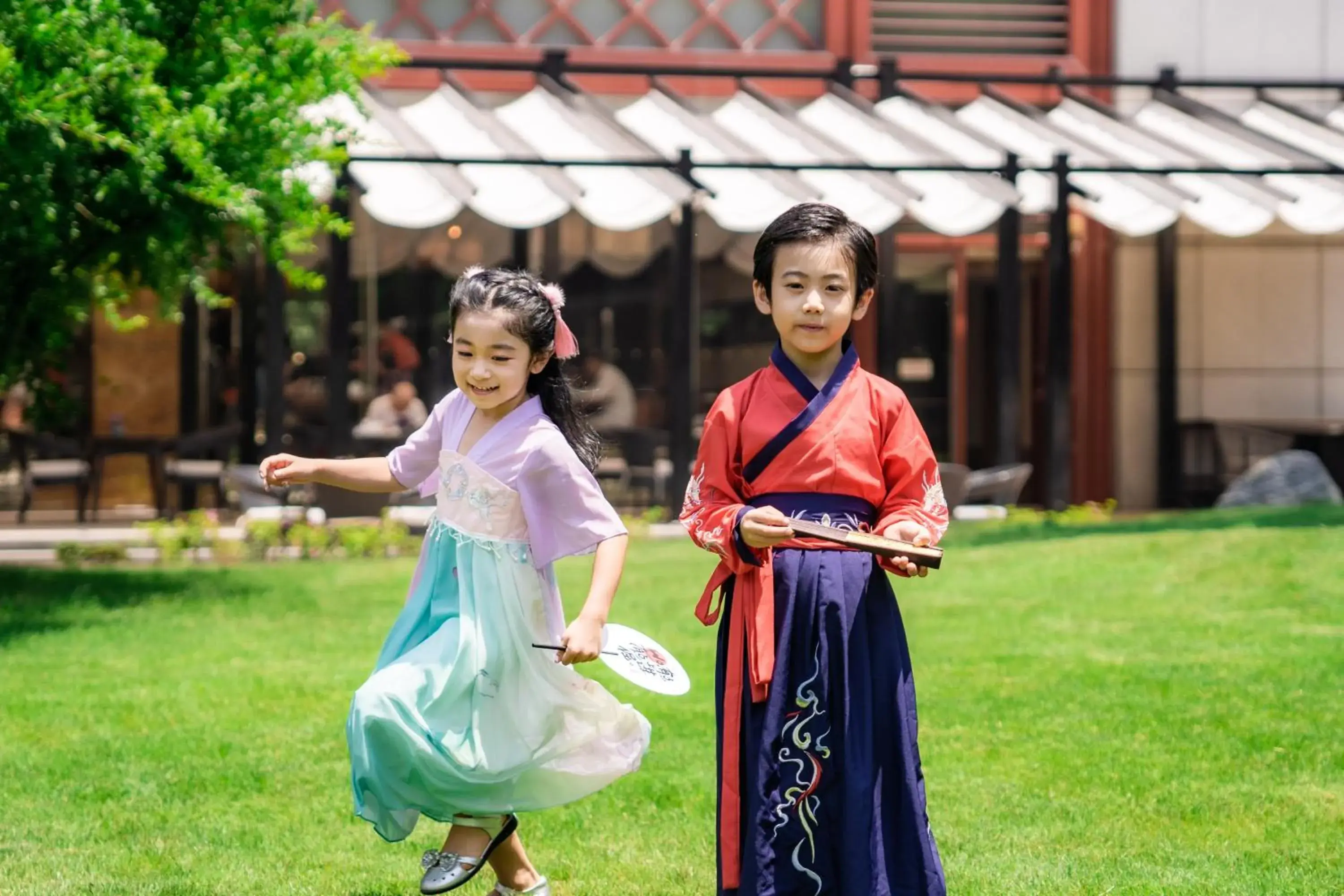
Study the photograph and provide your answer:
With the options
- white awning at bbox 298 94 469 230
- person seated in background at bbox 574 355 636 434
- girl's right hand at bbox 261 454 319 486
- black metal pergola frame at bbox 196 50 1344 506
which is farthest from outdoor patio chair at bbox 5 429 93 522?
girl's right hand at bbox 261 454 319 486

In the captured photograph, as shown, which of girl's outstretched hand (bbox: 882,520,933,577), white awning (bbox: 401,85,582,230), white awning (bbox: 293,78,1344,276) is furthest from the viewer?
white awning (bbox: 293,78,1344,276)

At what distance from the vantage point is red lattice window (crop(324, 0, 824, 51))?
1745 centimetres

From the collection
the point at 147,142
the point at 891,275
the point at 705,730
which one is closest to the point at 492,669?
the point at 705,730

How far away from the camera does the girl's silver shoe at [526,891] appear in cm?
459

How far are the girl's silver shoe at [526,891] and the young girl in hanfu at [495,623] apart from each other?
6.2 inches

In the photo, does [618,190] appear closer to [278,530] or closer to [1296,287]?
[278,530]

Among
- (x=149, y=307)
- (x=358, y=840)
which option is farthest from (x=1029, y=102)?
(x=358, y=840)

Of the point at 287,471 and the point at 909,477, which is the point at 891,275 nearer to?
the point at 287,471

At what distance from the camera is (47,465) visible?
16203 mm

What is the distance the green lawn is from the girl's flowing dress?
30.0 inches

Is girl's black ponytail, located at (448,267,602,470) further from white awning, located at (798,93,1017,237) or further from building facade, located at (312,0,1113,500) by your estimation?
building facade, located at (312,0,1113,500)

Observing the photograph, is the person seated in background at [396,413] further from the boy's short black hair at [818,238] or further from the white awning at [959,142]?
the boy's short black hair at [818,238]

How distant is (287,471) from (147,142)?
17.7ft

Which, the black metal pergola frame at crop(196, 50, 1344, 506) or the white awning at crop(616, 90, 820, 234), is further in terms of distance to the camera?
the white awning at crop(616, 90, 820, 234)
